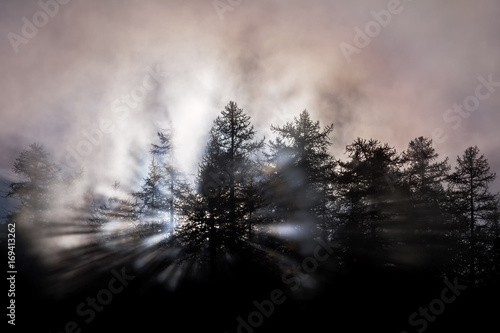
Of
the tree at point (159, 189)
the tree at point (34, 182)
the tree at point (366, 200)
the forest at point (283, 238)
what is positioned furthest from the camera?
the tree at point (34, 182)

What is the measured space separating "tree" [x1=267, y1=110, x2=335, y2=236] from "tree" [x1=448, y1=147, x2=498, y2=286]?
11975mm

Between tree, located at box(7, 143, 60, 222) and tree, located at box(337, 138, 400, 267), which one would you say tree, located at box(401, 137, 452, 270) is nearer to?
tree, located at box(337, 138, 400, 267)

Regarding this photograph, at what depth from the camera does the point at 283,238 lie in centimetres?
2019

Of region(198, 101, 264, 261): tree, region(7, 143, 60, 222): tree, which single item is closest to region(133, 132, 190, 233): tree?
region(198, 101, 264, 261): tree

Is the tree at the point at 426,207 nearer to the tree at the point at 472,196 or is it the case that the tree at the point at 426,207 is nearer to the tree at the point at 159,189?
the tree at the point at 472,196

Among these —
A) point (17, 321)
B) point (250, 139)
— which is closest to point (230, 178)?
point (250, 139)

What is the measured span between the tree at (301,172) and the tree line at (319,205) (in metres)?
0.09

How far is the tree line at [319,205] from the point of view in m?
15.6

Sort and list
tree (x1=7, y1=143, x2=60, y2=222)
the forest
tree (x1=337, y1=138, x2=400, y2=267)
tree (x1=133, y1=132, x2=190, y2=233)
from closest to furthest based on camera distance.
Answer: the forest < tree (x1=337, y1=138, x2=400, y2=267) < tree (x1=133, y1=132, x2=190, y2=233) < tree (x1=7, y1=143, x2=60, y2=222)

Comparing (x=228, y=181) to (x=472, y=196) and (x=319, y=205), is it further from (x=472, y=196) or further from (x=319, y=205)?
(x=472, y=196)

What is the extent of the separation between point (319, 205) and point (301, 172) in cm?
317

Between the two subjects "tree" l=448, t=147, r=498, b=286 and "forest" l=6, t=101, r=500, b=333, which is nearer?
Result: "forest" l=6, t=101, r=500, b=333

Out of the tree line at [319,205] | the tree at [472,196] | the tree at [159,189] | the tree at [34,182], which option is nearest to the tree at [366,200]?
the tree line at [319,205]

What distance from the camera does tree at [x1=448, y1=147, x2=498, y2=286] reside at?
2238 cm
